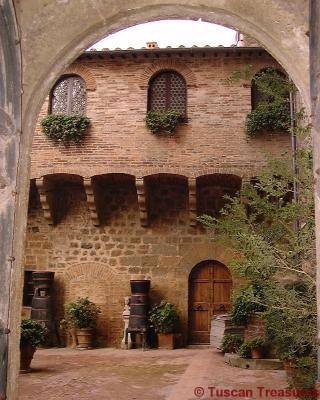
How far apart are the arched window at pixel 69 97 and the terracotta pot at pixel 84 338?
584 centimetres

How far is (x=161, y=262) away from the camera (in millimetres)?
13555

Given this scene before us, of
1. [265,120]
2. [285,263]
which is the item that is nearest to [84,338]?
[265,120]

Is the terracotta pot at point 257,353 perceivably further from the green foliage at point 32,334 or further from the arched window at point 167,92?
the arched window at point 167,92

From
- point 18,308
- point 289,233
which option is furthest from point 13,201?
point 289,233

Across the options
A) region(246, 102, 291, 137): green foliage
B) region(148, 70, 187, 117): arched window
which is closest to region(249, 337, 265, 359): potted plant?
region(246, 102, 291, 137): green foliage

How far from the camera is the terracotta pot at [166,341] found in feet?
41.0

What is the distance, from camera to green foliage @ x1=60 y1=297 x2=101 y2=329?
12695mm

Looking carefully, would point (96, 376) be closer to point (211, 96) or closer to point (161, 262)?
point (161, 262)

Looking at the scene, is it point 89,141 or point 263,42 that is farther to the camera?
point 89,141

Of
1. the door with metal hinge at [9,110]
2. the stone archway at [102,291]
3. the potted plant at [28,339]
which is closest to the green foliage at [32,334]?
the potted plant at [28,339]

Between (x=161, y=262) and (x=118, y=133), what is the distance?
3.69 metres

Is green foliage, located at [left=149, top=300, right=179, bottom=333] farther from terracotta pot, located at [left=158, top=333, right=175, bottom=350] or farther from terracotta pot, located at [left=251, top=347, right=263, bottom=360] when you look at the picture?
terracotta pot, located at [left=251, top=347, right=263, bottom=360]

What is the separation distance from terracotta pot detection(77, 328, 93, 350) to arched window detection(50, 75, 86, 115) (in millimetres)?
5840

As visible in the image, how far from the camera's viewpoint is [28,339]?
870 centimetres
